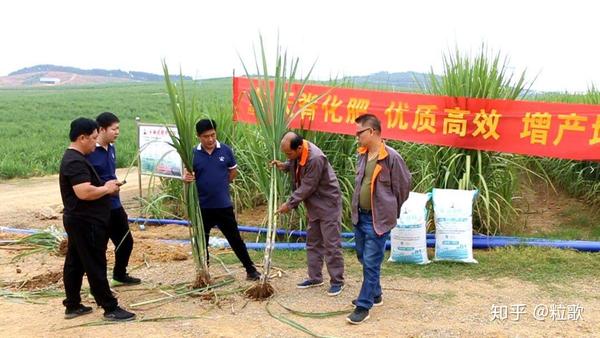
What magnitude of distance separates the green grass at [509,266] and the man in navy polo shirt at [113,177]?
107 centimetres

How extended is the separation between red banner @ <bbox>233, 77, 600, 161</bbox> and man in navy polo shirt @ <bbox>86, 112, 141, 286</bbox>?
152cm

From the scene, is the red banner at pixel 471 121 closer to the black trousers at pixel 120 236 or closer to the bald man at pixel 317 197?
the bald man at pixel 317 197

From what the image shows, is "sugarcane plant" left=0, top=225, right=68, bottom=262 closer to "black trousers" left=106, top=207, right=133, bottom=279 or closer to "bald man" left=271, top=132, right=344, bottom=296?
"black trousers" left=106, top=207, right=133, bottom=279

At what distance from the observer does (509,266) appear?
5.16m

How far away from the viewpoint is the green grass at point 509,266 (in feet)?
16.1

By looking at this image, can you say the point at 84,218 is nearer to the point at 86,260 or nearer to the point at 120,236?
the point at 86,260

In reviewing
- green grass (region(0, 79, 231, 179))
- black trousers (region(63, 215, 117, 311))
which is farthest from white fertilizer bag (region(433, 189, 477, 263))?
black trousers (region(63, 215, 117, 311))

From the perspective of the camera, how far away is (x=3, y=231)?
7.04 m

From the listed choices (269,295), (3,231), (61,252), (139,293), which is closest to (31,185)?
(3,231)

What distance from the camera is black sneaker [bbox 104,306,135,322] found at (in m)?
4.06

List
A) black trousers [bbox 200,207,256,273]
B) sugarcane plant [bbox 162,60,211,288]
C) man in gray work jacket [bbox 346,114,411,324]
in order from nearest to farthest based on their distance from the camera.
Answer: man in gray work jacket [bbox 346,114,411,324]
sugarcane plant [bbox 162,60,211,288]
black trousers [bbox 200,207,256,273]

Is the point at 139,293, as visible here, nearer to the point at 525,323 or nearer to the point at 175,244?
the point at 175,244

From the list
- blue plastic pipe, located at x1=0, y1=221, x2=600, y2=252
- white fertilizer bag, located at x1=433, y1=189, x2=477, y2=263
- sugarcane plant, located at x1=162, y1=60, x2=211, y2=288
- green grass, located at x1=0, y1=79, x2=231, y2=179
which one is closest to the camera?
sugarcane plant, located at x1=162, y1=60, x2=211, y2=288

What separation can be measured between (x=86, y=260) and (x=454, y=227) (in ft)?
10.3
